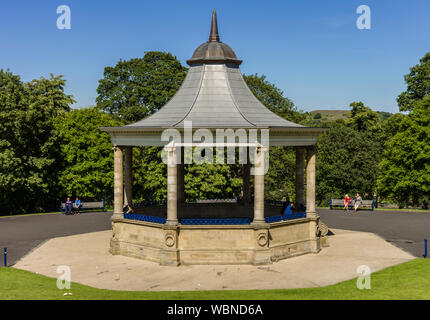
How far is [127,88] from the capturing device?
2461 inches

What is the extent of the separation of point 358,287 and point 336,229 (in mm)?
15467

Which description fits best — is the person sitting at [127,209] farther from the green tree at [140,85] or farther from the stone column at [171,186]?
the green tree at [140,85]

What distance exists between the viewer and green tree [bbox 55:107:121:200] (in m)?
46.9

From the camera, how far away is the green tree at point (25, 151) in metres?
42.1

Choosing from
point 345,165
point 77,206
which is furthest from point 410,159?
point 77,206

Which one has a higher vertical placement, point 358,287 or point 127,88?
point 127,88

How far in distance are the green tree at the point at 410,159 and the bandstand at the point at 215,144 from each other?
2305 cm

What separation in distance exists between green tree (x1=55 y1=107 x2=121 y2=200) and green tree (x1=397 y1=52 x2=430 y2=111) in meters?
40.0

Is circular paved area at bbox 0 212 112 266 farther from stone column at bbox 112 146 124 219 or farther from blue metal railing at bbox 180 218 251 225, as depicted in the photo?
blue metal railing at bbox 180 218 251 225

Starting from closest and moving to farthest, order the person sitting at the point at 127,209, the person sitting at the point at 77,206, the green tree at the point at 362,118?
the person sitting at the point at 127,209 < the person sitting at the point at 77,206 < the green tree at the point at 362,118

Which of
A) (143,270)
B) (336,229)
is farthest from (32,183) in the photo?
(336,229)

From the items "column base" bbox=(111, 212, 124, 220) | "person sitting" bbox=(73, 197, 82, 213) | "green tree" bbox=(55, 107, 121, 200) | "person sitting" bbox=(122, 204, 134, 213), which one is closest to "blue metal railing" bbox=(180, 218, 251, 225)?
"column base" bbox=(111, 212, 124, 220)

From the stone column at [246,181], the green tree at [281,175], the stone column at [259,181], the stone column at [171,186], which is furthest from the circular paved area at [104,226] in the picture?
the green tree at [281,175]
